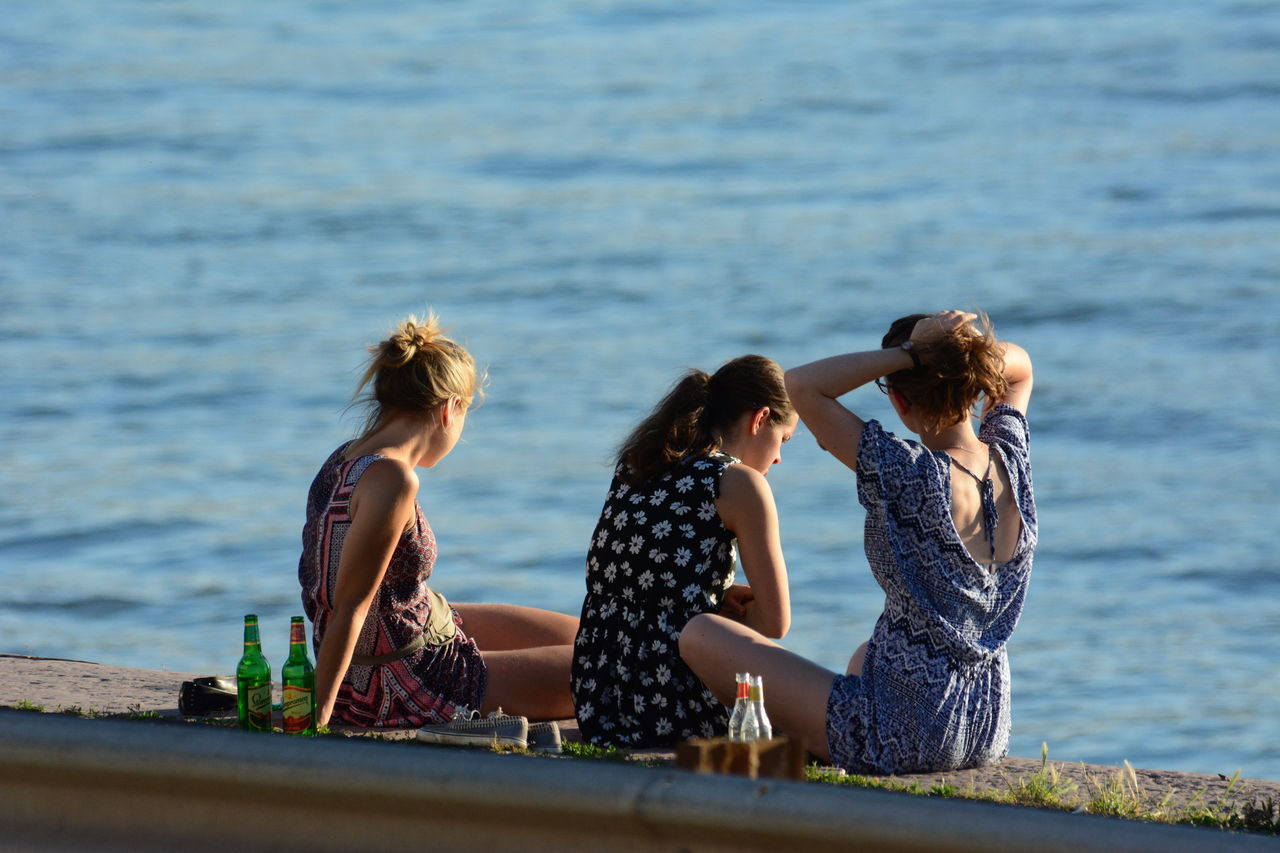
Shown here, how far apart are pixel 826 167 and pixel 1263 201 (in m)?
5.38

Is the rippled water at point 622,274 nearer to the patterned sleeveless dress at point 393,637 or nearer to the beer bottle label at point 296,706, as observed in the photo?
the patterned sleeveless dress at point 393,637

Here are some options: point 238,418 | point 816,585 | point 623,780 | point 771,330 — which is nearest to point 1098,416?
point 771,330

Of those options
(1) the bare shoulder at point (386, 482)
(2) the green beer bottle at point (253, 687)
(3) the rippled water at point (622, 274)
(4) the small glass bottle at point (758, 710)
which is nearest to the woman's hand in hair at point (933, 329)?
(4) the small glass bottle at point (758, 710)

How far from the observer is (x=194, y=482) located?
12414 millimetres

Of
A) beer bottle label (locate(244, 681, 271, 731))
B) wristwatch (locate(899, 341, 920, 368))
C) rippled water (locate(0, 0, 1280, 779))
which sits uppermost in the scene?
rippled water (locate(0, 0, 1280, 779))

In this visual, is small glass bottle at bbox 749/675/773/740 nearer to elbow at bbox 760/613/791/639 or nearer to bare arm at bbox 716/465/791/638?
bare arm at bbox 716/465/791/638

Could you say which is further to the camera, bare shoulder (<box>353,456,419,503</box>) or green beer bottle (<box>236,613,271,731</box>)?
bare shoulder (<box>353,456,419,503</box>)

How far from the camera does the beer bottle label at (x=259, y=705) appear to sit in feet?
13.6

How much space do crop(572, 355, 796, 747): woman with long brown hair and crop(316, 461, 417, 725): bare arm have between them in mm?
579

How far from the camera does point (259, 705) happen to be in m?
4.18

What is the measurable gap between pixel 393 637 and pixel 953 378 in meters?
1.65

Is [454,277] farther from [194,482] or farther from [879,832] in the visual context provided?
[879,832]

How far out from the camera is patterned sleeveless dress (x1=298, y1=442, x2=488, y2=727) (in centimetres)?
480

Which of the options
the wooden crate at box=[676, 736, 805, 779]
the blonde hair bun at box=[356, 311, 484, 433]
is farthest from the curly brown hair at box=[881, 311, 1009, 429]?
the wooden crate at box=[676, 736, 805, 779]
